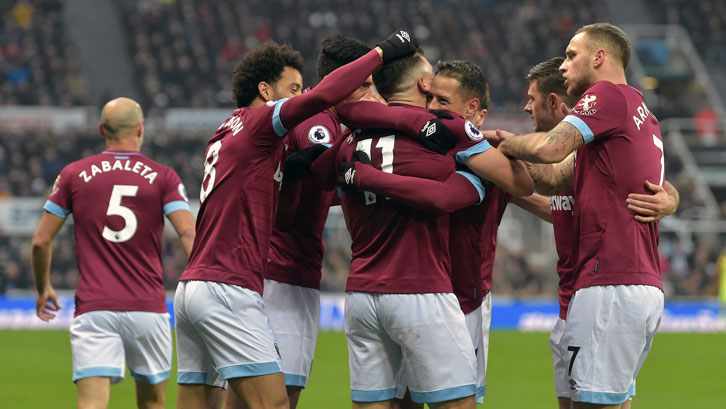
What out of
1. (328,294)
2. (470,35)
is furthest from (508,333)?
(470,35)

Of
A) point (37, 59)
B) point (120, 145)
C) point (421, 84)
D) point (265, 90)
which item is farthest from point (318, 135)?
point (37, 59)

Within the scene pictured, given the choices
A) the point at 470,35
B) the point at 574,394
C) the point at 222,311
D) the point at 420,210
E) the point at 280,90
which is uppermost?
the point at 470,35

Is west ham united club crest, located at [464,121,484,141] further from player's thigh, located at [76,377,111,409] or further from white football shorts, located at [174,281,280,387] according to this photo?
player's thigh, located at [76,377,111,409]

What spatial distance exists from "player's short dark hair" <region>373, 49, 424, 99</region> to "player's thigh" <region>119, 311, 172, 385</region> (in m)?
2.29

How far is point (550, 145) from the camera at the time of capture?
423 cm

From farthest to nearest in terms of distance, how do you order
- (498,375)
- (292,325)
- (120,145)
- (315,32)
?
(315,32) < (498,375) < (120,145) < (292,325)

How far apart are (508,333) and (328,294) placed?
4208mm

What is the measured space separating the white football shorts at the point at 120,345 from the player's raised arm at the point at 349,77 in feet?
6.83

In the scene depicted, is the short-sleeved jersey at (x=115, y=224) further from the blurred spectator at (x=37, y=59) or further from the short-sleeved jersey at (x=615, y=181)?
the blurred spectator at (x=37, y=59)

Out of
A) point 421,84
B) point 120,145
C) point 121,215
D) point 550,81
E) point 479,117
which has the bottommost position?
point 121,215

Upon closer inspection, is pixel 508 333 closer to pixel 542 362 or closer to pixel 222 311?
pixel 542 362

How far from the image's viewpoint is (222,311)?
4.46 metres

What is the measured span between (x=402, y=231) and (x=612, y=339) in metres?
1.16

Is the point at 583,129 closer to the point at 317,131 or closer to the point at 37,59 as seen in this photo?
the point at 317,131
